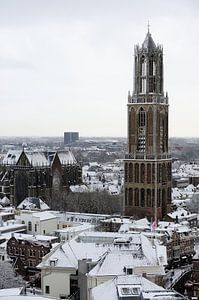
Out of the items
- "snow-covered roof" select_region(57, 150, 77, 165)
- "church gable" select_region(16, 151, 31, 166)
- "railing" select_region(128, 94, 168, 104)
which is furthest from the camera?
"snow-covered roof" select_region(57, 150, 77, 165)

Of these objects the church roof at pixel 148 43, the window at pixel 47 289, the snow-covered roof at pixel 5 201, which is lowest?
the window at pixel 47 289

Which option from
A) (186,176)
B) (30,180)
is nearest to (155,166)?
(30,180)

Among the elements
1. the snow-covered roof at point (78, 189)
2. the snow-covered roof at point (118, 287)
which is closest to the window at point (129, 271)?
the snow-covered roof at point (118, 287)

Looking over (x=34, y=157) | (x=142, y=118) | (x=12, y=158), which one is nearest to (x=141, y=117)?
(x=142, y=118)

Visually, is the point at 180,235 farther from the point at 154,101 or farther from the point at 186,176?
the point at 186,176

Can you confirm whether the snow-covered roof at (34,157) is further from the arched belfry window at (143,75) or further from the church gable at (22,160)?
the arched belfry window at (143,75)

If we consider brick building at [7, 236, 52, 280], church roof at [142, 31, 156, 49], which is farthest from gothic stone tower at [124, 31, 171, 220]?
brick building at [7, 236, 52, 280]

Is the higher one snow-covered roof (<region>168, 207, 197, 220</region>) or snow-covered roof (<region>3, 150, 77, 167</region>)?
snow-covered roof (<region>3, 150, 77, 167</region>)

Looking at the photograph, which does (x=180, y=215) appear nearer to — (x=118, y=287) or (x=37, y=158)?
(x=37, y=158)

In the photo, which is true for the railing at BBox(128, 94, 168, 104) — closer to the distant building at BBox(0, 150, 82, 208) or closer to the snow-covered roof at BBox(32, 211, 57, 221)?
the snow-covered roof at BBox(32, 211, 57, 221)

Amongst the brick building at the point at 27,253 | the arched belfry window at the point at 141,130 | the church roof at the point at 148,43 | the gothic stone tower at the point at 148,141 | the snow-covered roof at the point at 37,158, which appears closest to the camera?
the brick building at the point at 27,253
